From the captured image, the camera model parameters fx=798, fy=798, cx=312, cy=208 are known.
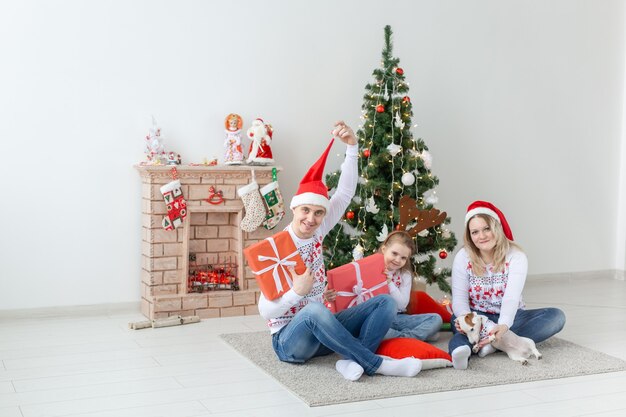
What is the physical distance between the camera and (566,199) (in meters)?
5.97

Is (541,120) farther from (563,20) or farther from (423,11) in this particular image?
(423,11)

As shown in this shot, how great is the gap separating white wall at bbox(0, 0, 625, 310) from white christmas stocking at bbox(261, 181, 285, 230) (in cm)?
32

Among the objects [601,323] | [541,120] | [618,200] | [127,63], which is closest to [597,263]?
[618,200]

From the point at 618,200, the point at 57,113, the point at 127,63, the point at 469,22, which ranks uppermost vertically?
the point at 469,22

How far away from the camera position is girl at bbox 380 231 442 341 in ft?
12.9

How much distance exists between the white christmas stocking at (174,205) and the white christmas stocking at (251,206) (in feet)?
1.11

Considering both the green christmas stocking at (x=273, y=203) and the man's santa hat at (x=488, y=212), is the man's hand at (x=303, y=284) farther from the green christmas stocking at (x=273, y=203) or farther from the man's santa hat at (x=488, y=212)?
the green christmas stocking at (x=273, y=203)

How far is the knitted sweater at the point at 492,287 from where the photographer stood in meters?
3.66

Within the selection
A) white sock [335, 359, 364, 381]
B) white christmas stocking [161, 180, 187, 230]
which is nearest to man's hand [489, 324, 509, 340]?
white sock [335, 359, 364, 381]

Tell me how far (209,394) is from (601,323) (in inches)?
95.4

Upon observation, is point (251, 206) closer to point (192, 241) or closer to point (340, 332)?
point (192, 241)

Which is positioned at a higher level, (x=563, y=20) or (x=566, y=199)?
(x=563, y=20)

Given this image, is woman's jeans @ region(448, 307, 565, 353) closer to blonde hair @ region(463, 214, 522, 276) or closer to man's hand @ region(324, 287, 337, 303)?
blonde hair @ region(463, 214, 522, 276)

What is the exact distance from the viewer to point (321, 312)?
3273mm
